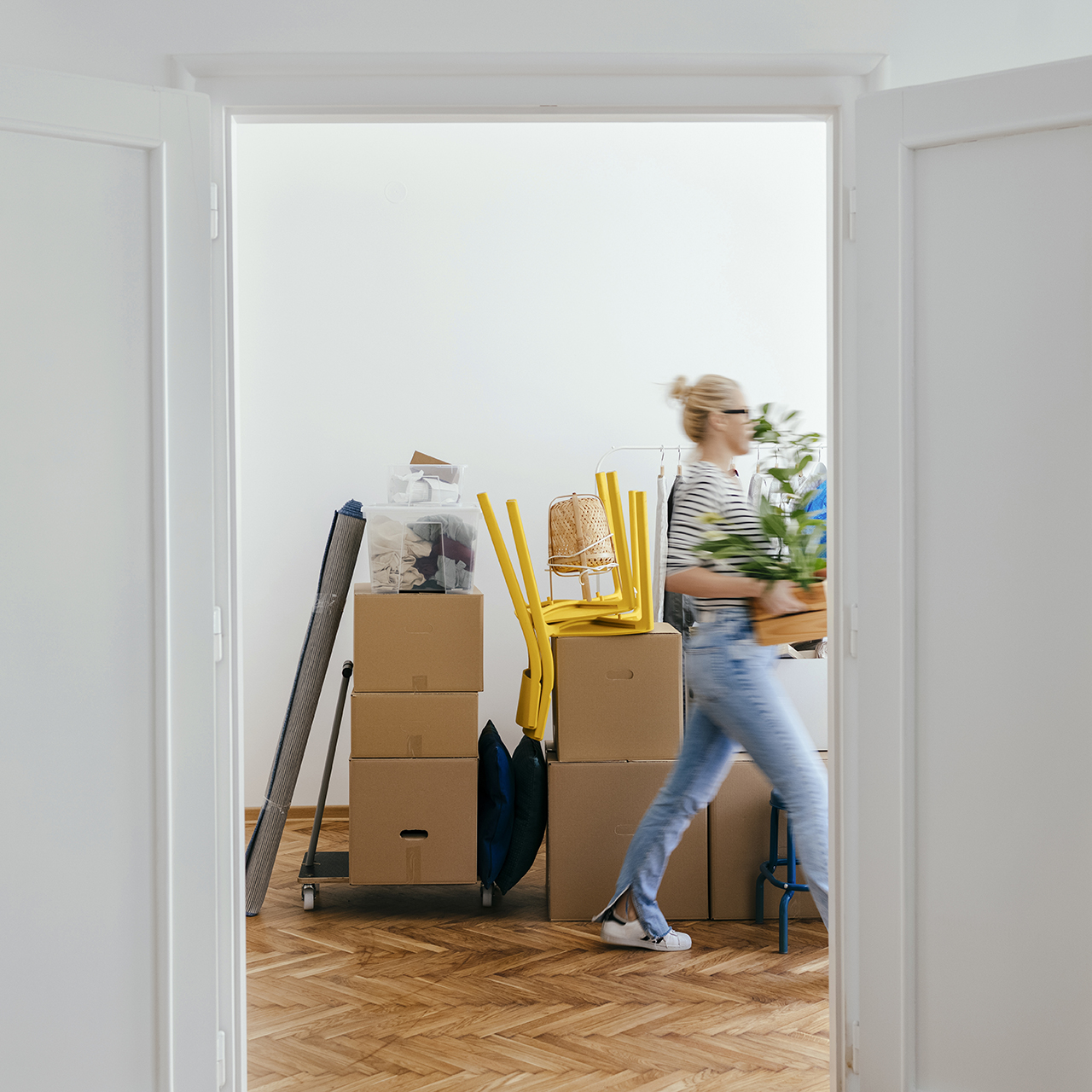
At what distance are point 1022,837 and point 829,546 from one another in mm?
595

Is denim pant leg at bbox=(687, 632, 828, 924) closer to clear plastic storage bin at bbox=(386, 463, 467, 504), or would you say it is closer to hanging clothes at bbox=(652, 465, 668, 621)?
clear plastic storage bin at bbox=(386, 463, 467, 504)

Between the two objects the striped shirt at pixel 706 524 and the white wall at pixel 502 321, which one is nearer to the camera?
the striped shirt at pixel 706 524

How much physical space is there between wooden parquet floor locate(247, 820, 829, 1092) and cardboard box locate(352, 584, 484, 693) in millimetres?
736

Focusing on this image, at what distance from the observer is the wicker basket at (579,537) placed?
3230mm

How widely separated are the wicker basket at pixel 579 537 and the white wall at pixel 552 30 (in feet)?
5.32

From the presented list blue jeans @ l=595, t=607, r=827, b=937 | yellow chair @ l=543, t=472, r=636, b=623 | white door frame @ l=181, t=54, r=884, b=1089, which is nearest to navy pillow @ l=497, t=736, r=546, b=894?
yellow chair @ l=543, t=472, r=636, b=623

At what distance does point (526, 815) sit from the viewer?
3.13 metres

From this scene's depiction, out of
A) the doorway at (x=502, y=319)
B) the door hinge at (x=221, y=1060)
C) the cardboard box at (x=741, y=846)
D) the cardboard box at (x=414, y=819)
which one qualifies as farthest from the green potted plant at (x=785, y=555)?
the doorway at (x=502, y=319)

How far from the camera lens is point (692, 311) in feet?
13.5

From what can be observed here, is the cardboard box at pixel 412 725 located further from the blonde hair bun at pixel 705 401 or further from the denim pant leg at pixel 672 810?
the blonde hair bun at pixel 705 401

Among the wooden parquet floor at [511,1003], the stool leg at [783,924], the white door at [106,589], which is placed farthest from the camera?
the stool leg at [783,924]

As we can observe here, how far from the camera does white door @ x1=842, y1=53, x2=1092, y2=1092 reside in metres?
1.69

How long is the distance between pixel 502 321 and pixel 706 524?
6.34 ft

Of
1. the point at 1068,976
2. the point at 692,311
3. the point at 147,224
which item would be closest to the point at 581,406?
the point at 692,311
